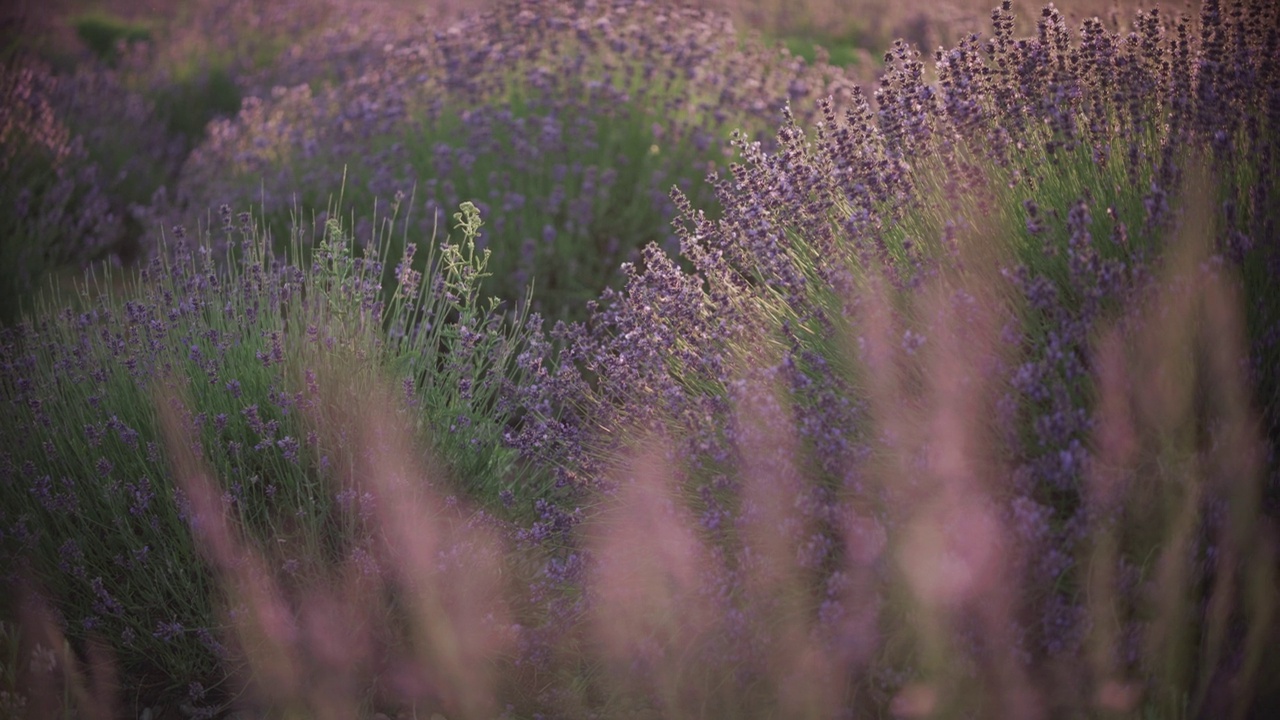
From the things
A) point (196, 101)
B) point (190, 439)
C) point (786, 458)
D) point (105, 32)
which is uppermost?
point (786, 458)

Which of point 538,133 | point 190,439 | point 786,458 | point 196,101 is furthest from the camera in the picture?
point 196,101

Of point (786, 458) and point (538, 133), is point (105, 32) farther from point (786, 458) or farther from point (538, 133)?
point (786, 458)

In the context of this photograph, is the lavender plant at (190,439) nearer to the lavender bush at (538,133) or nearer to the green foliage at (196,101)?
the lavender bush at (538,133)

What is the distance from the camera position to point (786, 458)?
213cm

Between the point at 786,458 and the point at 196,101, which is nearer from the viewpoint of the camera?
the point at 786,458

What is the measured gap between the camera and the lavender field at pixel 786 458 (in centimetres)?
190

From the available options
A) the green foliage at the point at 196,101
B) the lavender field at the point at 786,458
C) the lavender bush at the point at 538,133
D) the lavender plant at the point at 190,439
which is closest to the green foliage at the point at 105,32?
the green foliage at the point at 196,101

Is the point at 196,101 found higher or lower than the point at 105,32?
higher

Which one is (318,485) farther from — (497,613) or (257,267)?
(257,267)

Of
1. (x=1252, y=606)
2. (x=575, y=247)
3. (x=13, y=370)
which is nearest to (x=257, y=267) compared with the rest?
(x=13, y=370)

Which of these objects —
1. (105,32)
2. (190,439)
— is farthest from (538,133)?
(105,32)

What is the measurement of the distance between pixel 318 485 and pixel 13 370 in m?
0.98

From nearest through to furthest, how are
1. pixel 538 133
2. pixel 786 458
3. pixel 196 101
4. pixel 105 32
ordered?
pixel 786 458 → pixel 538 133 → pixel 196 101 → pixel 105 32

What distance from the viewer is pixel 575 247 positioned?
452cm
